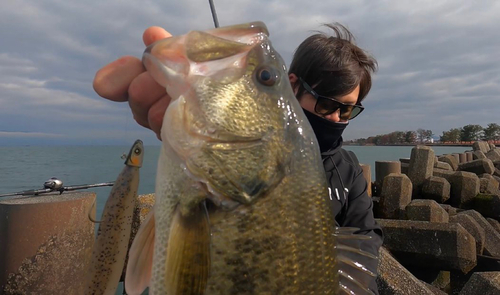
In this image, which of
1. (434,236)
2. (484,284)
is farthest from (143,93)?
(434,236)

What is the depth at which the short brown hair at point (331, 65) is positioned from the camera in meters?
2.84

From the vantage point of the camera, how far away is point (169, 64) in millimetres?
1392

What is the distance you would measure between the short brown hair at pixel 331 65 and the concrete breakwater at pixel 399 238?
7.13 feet

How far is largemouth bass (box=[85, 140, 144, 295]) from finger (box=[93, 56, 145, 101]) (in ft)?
3.25

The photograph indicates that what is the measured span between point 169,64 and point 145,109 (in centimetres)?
50

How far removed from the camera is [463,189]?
11.0 meters

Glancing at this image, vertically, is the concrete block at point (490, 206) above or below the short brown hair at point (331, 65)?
below

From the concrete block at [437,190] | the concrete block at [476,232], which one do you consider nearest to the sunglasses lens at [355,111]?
the concrete block at [476,232]

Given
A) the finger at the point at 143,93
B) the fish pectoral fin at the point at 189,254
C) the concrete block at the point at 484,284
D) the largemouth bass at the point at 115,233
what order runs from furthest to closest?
the concrete block at the point at 484,284 < the largemouth bass at the point at 115,233 < the finger at the point at 143,93 < the fish pectoral fin at the point at 189,254

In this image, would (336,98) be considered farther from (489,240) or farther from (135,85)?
(489,240)

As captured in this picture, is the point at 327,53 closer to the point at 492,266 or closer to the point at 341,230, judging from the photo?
the point at 341,230

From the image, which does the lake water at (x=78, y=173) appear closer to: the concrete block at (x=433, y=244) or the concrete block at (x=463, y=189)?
the concrete block at (x=433, y=244)

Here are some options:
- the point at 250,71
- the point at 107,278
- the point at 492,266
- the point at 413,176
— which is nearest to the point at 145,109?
the point at 250,71

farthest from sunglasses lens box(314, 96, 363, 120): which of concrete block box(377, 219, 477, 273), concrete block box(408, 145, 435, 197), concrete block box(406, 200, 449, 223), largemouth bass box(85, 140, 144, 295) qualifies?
concrete block box(408, 145, 435, 197)
